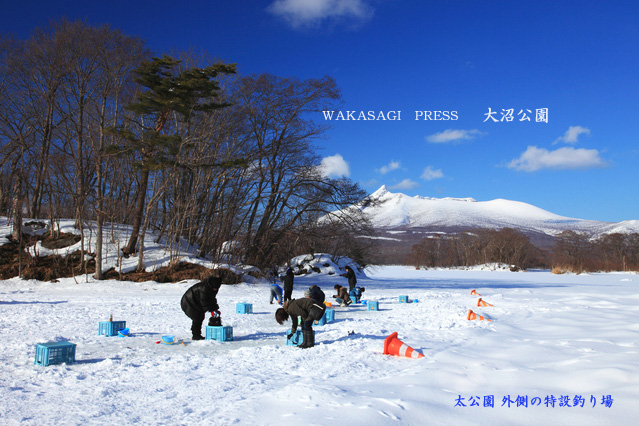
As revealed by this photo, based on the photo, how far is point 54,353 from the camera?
23.4ft

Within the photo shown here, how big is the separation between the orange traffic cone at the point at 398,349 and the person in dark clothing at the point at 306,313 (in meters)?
1.42

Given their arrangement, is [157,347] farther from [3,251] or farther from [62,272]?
[3,251]

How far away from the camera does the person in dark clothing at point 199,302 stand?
981 centimetres

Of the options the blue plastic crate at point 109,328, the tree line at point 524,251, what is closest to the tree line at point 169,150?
the blue plastic crate at point 109,328

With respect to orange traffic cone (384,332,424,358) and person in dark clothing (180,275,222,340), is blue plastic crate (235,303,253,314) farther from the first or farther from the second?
orange traffic cone (384,332,424,358)

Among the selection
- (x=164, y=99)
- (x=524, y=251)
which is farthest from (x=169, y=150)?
(x=524, y=251)

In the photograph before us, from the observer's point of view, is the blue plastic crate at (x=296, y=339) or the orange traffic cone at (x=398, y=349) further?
the blue plastic crate at (x=296, y=339)

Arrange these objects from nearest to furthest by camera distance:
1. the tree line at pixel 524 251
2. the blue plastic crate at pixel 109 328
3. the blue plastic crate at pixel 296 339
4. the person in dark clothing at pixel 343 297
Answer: the blue plastic crate at pixel 296 339
the blue plastic crate at pixel 109 328
the person in dark clothing at pixel 343 297
the tree line at pixel 524 251

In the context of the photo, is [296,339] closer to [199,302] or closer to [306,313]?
[306,313]

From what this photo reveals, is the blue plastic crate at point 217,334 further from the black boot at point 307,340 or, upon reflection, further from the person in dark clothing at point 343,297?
the person in dark clothing at point 343,297

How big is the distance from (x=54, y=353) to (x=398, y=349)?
18.2ft

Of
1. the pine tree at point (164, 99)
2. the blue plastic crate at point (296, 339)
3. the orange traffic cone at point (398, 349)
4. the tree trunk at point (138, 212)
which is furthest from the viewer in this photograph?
the tree trunk at point (138, 212)

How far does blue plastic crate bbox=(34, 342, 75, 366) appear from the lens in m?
7.04

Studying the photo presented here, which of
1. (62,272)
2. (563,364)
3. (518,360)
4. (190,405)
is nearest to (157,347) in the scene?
(190,405)
